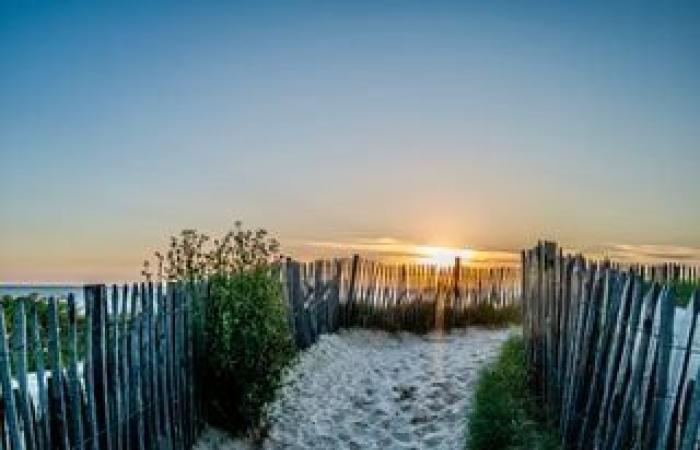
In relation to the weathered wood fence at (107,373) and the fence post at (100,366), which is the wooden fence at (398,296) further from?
the fence post at (100,366)

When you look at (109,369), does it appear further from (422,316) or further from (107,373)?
(422,316)

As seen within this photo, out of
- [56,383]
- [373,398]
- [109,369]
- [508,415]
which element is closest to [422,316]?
[373,398]

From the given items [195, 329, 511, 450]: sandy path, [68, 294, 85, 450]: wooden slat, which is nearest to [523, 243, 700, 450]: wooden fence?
[195, 329, 511, 450]: sandy path

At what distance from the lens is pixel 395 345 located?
59.8ft

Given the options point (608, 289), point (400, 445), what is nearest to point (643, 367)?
point (608, 289)

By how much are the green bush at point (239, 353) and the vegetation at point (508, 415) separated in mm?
2485

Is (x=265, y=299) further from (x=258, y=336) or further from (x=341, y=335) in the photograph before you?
(x=341, y=335)

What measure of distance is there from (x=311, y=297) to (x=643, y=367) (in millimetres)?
9469

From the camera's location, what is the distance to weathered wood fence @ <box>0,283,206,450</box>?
6559mm

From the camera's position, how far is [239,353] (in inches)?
430

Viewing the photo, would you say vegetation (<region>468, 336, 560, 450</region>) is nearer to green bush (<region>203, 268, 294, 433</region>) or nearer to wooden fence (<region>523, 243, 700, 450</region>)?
wooden fence (<region>523, 243, 700, 450</region>)

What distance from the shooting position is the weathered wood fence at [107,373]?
6.56m

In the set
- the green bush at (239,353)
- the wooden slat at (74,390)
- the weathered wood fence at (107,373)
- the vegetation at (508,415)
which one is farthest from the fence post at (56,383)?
the vegetation at (508,415)

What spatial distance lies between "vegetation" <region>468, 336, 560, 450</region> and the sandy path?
0.34 m
